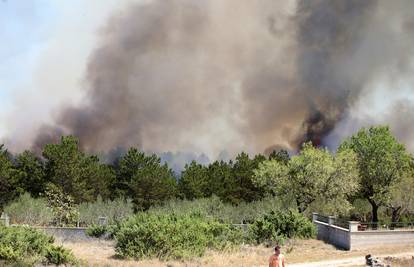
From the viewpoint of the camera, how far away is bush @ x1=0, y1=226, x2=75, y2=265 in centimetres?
2464

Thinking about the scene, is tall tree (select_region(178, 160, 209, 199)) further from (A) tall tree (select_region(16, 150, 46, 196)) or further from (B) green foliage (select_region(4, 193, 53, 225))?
(B) green foliage (select_region(4, 193, 53, 225))

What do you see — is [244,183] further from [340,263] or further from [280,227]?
[340,263]

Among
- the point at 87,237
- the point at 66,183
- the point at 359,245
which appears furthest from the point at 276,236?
the point at 66,183

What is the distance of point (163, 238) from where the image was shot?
2894cm

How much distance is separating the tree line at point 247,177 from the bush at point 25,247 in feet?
103

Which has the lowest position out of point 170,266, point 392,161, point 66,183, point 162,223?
point 170,266

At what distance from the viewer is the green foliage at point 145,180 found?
2899 inches

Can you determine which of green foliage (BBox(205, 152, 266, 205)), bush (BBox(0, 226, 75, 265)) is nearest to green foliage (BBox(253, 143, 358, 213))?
green foliage (BBox(205, 152, 266, 205))

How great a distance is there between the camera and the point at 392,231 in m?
38.2

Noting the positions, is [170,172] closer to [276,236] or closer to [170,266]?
[276,236]

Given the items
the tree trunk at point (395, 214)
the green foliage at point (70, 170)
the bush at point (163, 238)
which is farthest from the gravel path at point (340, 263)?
the green foliage at point (70, 170)

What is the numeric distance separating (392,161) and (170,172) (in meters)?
38.2

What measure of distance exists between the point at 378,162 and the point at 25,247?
1715 inches

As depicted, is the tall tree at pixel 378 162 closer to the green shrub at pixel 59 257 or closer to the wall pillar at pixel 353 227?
the wall pillar at pixel 353 227
